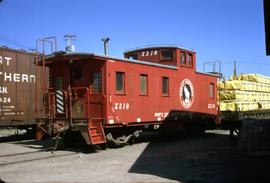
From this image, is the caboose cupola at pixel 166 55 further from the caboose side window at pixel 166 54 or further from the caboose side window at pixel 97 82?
the caboose side window at pixel 97 82

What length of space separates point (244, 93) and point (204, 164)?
360 inches

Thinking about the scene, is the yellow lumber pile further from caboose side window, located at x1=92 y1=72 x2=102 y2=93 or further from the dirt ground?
caboose side window, located at x1=92 y1=72 x2=102 y2=93

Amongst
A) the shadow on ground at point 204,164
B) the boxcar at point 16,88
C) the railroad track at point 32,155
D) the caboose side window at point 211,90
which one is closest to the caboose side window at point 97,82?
the railroad track at point 32,155

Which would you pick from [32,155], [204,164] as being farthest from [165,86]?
[204,164]

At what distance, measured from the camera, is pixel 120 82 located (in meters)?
14.9

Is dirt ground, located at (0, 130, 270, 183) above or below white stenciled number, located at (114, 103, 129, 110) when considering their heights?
below

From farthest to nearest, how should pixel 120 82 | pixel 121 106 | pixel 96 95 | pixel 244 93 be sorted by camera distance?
pixel 244 93
pixel 120 82
pixel 121 106
pixel 96 95

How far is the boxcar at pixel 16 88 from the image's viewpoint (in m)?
17.5

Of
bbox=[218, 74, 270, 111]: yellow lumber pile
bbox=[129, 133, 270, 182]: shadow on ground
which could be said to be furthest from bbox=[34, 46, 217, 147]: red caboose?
bbox=[218, 74, 270, 111]: yellow lumber pile

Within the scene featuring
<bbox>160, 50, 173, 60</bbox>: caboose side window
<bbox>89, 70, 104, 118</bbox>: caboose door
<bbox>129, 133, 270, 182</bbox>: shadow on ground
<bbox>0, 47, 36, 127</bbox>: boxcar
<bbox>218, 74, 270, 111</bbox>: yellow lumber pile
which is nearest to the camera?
<bbox>129, 133, 270, 182</bbox>: shadow on ground

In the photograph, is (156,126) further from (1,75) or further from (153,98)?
(1,75)

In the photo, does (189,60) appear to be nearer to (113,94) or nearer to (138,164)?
(113,94)

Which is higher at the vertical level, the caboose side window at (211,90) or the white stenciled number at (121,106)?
the caboose side window at (211,90)

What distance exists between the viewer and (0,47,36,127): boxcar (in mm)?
17516
